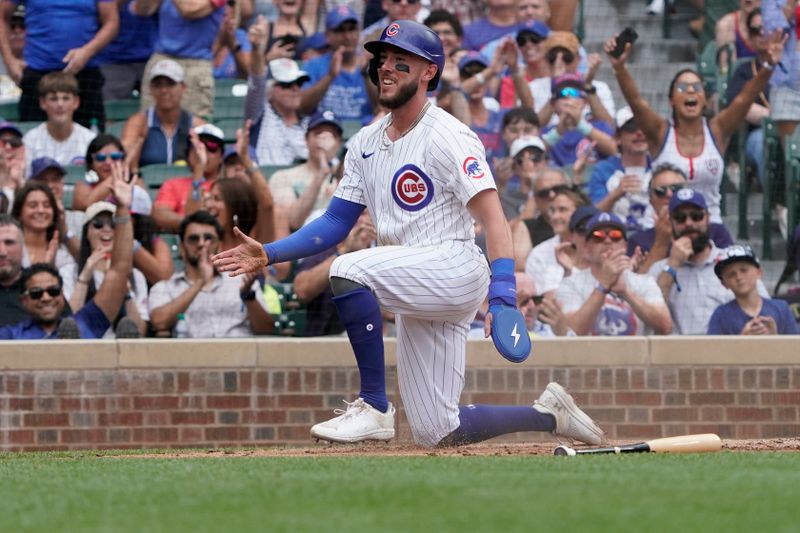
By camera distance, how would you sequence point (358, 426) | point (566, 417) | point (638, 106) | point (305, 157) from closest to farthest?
point (358, 426), point (566, 417), point (305, 157), point (638, 106)

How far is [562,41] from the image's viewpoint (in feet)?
34.0

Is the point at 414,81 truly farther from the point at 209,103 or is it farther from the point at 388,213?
the point at 209,103

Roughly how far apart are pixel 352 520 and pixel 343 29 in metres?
7.22

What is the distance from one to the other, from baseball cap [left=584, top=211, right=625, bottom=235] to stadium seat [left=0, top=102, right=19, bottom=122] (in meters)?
4.06

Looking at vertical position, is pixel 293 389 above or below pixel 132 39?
below

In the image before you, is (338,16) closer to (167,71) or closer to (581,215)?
(167,71)

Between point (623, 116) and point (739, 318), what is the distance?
5.53ft

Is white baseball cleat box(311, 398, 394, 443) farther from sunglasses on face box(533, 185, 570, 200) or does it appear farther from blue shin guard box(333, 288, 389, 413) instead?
sunglasses on face box(533, 185, 570, 200)

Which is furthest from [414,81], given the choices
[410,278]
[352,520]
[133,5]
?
[133,5]

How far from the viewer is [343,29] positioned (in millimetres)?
10336

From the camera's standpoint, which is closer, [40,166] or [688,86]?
[40,166]

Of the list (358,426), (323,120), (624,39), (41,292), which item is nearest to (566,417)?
(358,426)

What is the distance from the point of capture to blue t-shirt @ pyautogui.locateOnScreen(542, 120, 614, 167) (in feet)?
32.8

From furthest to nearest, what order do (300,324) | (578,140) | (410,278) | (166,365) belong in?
(578,140) → (300,324) → (166,365) → (410,278)
